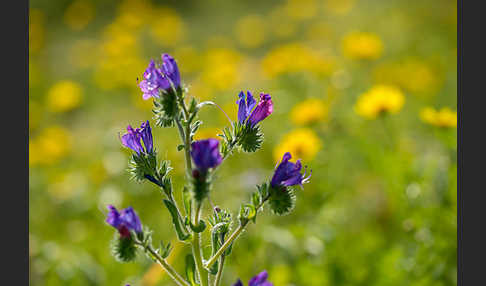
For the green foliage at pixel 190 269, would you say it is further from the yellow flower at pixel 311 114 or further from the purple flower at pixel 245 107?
the yellow flower at pixel 311 114

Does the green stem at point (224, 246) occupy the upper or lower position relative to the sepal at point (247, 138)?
lower

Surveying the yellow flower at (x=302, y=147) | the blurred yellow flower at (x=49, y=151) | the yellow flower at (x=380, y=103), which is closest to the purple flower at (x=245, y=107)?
the yellow flower at (x=302, y=147)

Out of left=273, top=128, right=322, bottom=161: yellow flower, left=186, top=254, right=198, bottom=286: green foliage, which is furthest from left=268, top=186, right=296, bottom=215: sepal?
left=273, top=128, right=322, bottom=161: yellow flower

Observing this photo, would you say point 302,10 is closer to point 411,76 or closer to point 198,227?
point 411,76

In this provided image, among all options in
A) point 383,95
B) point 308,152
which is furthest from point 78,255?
point 383,95

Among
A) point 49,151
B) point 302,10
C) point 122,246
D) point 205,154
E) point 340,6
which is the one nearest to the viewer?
point 205,154

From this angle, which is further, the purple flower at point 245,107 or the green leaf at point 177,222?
the purple flower at point 245,107

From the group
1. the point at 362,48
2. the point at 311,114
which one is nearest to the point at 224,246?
the point at 311,114

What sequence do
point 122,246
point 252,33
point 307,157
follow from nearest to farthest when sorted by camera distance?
point 122,246
point 307,157
point 252,33
